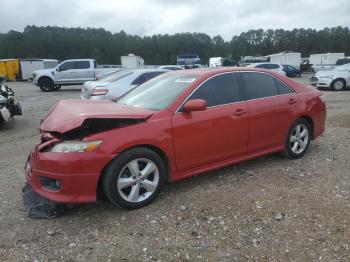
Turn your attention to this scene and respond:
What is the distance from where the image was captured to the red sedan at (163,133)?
3.62 metres

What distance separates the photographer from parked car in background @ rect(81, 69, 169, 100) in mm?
9500

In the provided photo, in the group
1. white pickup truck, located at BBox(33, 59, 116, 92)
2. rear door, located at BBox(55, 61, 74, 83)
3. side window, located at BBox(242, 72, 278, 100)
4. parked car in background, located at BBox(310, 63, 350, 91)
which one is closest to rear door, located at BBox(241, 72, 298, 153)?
side window, located at BBox(242, 72, 278, 100)

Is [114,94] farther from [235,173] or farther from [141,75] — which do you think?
[235,173]

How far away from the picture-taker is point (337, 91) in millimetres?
17109

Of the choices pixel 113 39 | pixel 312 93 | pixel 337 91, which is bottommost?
pixel 337 91

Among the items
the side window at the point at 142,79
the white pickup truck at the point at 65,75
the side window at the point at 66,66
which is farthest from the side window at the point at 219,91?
the side window at the point at 66,66

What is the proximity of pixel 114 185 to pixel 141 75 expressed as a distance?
6.92m

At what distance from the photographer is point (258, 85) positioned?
509 centimetres

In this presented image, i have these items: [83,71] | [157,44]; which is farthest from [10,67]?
[157,44]

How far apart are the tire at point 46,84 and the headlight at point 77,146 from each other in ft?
63.9

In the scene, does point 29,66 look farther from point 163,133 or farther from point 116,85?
point 163,133

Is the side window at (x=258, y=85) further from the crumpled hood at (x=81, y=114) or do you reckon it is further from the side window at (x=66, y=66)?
the side window at (x=66, y=66)

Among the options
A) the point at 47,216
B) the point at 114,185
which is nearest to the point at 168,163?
the point at 114,185

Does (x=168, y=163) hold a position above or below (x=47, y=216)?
above
